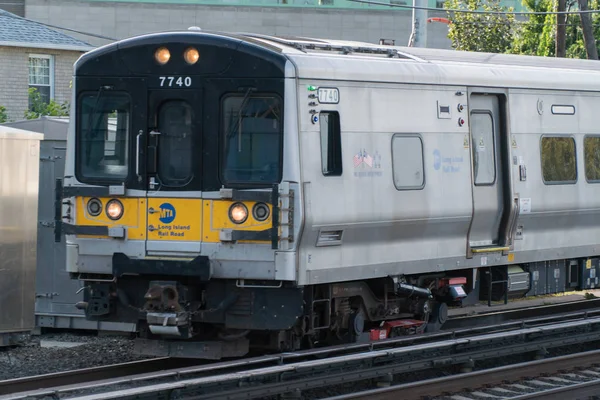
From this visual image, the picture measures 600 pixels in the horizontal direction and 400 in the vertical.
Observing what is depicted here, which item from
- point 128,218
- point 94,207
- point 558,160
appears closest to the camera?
point 128,218

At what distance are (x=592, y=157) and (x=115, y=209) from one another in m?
6.61

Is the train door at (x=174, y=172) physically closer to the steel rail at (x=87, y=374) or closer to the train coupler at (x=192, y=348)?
the train coupler at (x=192, y=348)

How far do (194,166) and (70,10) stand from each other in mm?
37035

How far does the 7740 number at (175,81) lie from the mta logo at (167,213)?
1.18 metres

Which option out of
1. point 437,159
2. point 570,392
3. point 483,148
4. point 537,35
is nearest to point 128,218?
point 437,159

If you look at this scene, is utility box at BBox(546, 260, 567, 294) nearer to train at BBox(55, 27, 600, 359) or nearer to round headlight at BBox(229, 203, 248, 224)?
train at BBox(55, 27, 600, 359)

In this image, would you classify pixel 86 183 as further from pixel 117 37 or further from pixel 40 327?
pixel 117 37

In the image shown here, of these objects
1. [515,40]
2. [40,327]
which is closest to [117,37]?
[515,40]

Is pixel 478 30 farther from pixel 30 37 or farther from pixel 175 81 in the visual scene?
pixel 175 81

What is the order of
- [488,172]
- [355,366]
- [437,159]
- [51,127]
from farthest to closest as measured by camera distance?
[51,127] → [488,172] → [437,159] → [355,366]

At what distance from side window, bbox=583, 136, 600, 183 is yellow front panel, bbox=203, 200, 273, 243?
5681mm

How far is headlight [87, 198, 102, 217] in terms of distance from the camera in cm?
1116

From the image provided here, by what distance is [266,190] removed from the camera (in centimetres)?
1045

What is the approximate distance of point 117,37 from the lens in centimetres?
4672
